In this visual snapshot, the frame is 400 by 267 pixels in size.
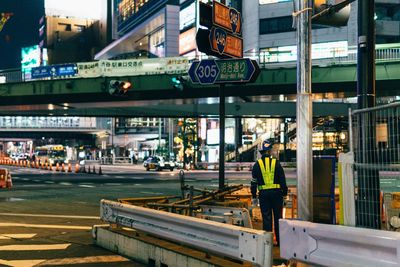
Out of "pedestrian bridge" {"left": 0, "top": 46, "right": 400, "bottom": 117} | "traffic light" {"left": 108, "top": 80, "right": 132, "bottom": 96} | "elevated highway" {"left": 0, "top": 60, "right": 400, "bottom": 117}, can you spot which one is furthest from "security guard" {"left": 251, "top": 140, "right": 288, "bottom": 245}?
"elevated highway" {"left": 0, "top": 60, "right": 400, "bottom": 117}

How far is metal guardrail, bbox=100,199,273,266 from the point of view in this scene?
5.59 meters

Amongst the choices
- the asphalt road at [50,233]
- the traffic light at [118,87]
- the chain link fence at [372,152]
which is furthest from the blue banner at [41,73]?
the chain link fence at [372,152]

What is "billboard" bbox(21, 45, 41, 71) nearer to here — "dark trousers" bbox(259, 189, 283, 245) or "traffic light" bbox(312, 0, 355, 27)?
"dark trousers" bbox(259, 189, 283, 245)

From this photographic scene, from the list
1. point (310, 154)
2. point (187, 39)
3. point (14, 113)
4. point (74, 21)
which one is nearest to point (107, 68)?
point (14, 113)

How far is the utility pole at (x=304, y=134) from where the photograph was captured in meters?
6.34

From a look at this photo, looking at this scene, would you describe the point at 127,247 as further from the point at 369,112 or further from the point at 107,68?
the point at 107,68

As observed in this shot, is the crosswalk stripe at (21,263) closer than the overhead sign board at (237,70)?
Yes

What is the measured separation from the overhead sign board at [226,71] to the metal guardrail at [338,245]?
497 centimetres

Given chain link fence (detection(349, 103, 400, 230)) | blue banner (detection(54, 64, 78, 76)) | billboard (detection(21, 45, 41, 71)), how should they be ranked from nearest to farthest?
chain link fence (detection(349, 103, 400, 230)) < blue banner (detection(54, 64, 78, 76)) < billboard (detection(21, 45, 41, 71))

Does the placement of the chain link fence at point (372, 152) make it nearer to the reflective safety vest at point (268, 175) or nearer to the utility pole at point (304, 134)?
the utility pole at point (304, 134)

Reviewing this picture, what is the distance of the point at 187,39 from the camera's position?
8312 cm

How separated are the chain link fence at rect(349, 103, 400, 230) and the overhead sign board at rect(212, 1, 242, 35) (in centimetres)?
558

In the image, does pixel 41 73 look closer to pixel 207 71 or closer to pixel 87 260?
pixel 207 71

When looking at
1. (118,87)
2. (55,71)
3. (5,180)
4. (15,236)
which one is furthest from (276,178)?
(55,71)
